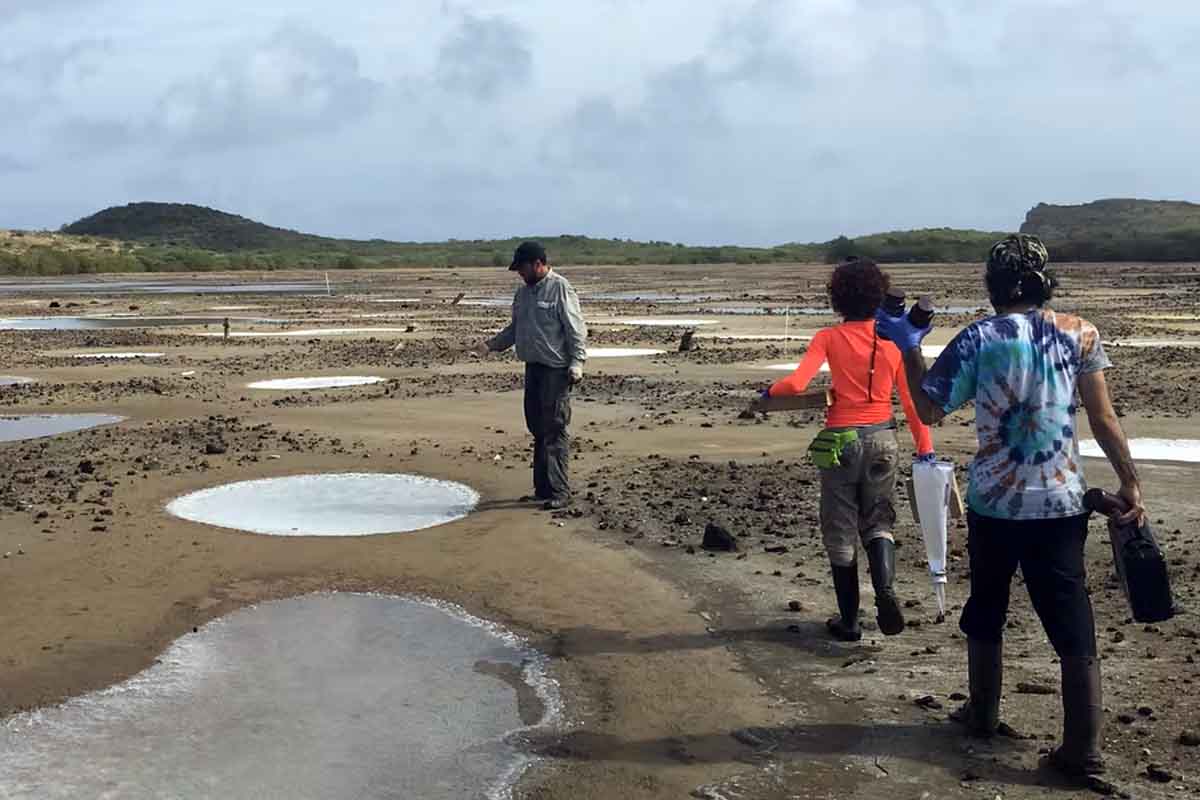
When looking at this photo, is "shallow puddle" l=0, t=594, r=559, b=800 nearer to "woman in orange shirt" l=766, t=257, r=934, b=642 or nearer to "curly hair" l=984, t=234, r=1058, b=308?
"woman in orange shirt" l=766, t=257, r=934, b=642

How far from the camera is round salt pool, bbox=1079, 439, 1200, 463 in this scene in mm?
12352

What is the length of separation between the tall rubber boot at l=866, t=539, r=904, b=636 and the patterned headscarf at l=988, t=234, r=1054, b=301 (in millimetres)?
1934

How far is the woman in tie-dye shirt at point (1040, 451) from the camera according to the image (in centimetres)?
535

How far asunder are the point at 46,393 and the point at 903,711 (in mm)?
16126

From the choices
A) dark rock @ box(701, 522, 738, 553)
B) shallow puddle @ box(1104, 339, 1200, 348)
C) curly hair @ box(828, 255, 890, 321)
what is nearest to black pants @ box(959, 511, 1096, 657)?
curly hair @ box(828, 255, 890, 321)

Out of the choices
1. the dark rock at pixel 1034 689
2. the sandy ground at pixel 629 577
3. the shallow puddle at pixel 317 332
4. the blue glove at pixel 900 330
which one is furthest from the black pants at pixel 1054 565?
the shallow puddle at pixel 317 332

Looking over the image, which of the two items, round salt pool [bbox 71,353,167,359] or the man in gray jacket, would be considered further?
round salt pool [bbox 71,353,167,359]

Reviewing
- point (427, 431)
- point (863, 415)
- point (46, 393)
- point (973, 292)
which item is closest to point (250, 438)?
point (427, 431)

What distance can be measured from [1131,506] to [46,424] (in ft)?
45.6

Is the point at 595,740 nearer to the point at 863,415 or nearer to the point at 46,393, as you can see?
the point at 863,415

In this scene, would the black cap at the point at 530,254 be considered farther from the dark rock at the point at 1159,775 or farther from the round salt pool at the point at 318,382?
the round salt pool at the point at 318,382

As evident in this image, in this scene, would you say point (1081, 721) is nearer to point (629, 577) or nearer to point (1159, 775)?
point (1159, 775)

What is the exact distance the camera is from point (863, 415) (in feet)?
23.2

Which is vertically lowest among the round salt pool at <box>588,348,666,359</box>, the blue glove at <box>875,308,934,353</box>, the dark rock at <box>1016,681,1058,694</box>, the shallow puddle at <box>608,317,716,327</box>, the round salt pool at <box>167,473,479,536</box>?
the dark rock at <box>1016,681,1058,694</box>
